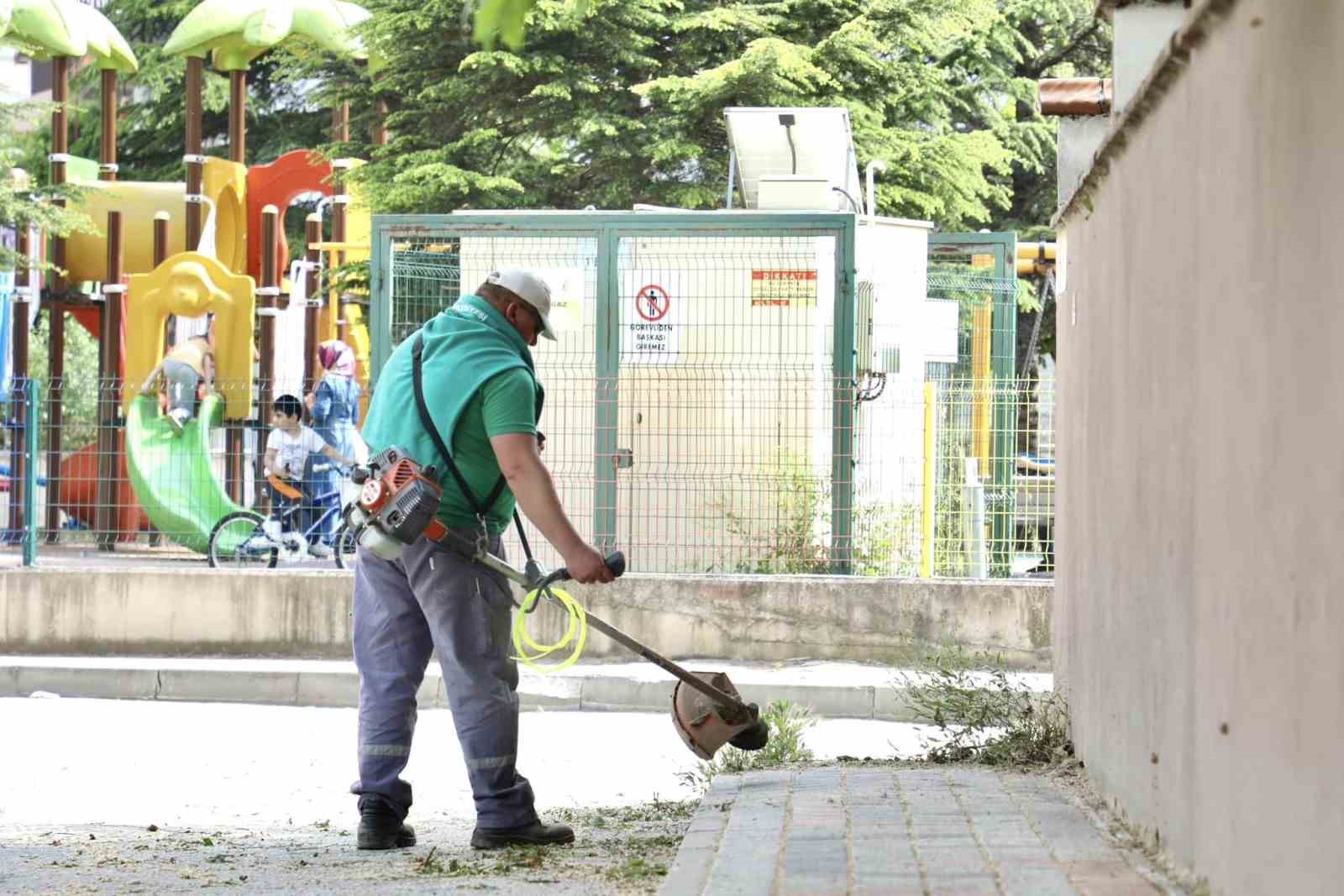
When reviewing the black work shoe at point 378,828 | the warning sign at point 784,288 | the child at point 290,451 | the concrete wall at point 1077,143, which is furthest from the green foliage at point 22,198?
the black work shoe at point 378,828

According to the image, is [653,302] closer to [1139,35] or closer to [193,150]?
[1139,35]

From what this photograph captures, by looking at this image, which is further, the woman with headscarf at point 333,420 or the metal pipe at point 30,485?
the woman with headscarf at point 333,420

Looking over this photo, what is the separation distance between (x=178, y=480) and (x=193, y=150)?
999 centimetres

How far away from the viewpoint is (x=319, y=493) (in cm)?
1605

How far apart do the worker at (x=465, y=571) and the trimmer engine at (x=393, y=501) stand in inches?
4.7

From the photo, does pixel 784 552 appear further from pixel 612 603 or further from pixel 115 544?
pixel 115 544

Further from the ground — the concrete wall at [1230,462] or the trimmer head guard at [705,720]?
the concrete wall at [1230,462]

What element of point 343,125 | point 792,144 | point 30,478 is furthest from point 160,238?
point 30,478

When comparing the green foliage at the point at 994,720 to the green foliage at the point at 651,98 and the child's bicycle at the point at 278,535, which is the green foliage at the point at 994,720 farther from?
the green foliage at the point at 651,98

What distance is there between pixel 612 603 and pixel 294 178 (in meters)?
15.2

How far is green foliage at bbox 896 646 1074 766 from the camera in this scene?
25.2ft

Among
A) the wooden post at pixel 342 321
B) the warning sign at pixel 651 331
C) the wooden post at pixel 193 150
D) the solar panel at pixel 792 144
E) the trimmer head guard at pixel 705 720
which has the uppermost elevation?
the wooden post at pixel 193 150

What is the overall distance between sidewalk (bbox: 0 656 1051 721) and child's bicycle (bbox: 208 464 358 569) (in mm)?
2280

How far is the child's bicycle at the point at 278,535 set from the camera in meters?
15.4
